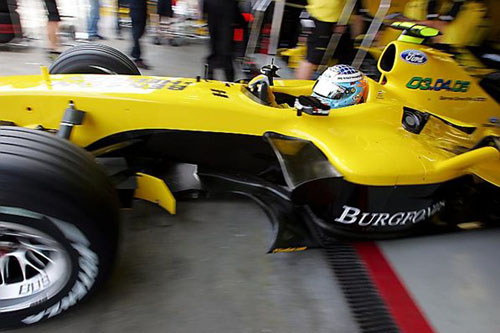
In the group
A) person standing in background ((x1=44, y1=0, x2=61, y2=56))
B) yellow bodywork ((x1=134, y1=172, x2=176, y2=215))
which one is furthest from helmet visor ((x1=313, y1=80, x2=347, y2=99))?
person standing in background ((x1=44, y1=0, x2=61, y2=56))

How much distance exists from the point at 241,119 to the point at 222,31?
1845 millimetres

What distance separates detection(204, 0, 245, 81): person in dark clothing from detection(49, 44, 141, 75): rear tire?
1214 mm

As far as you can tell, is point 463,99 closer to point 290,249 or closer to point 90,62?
point 290,249

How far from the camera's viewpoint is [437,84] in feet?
9.49

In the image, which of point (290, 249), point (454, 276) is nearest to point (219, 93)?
point (290, 249)

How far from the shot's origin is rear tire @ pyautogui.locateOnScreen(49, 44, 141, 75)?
2.61m

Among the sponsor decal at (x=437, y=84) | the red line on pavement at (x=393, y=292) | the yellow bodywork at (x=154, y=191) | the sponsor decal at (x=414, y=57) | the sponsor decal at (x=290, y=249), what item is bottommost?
the red line on pavement at (x=393, y=292)

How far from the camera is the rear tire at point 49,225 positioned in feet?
4.32

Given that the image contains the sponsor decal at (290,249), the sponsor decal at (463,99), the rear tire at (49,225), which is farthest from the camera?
the sponsor decal at (463,99)

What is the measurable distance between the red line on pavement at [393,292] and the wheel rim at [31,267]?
4.53ft

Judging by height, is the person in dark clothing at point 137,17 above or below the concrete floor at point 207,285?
above

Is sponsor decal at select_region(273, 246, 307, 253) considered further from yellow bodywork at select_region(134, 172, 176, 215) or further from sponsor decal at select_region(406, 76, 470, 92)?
sponsor decal at select_region(406, 76, 470, 92)

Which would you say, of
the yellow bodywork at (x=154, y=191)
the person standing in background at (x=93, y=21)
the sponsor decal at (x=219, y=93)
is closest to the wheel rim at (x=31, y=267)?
the yellow bodywork at (x=154, y=191)

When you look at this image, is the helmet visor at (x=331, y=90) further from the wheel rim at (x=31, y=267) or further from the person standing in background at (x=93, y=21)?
the person standing in background at (x=93, y=21)
